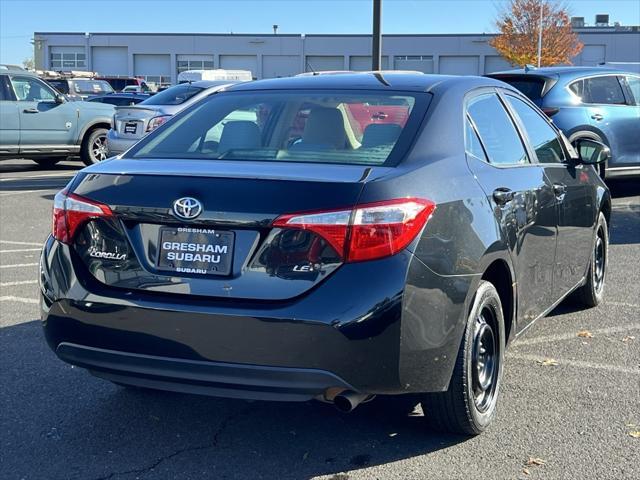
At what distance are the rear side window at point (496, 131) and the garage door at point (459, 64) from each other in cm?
6020

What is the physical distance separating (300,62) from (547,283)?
62.1 metres

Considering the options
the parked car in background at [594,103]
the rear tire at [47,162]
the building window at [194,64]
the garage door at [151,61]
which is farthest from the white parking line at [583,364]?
the garage door at [151,61]

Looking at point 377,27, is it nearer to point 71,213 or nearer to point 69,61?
point 71,213

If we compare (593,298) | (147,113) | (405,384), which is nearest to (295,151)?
(405,384)

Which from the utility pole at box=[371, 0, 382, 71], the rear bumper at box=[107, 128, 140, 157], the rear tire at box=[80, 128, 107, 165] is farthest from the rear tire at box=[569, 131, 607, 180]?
the rear tire at box=[80, 128, 107, 165]

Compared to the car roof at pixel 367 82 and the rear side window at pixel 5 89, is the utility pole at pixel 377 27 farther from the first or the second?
the car roof at pixel 367 82

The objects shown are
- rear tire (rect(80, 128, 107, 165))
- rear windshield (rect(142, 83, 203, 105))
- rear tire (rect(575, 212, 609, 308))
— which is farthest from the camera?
rear tire (rect(80, 128, 107, 165))

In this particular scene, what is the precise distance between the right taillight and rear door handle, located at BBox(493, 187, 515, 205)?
3.12 ft

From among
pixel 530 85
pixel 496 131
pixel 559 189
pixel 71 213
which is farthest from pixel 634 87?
pixel 71 213

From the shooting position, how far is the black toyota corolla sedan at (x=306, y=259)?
322cm

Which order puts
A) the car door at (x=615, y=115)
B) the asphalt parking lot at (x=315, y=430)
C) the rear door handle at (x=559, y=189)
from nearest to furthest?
1. the asphalt parking lot at (x=315, y=430)
2. the rear door handle at (x=559, y=189)
3. the car door at (x=615, y=115)

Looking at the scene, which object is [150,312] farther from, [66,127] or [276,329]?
[66,127]

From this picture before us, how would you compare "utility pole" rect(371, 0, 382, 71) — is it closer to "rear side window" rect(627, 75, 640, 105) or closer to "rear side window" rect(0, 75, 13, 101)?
"rear side window" rect(627, 75, 640, 105)

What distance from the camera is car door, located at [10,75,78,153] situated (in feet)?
52.4
